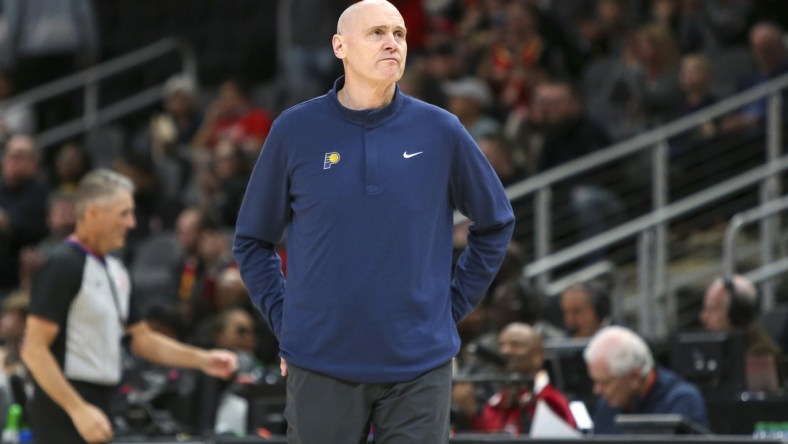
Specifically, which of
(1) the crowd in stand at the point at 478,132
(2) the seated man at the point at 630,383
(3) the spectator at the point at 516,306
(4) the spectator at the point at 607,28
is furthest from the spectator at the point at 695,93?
(2) the seated man at the point at 630,383

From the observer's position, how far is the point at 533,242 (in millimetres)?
11828

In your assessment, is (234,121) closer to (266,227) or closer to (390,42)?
(266,227)

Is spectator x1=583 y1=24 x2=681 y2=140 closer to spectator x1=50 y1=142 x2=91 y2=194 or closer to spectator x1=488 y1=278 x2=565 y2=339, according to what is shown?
spectator x1=488 y1=278 x2=565 y2=339

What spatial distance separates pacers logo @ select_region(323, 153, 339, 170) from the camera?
4.45 m

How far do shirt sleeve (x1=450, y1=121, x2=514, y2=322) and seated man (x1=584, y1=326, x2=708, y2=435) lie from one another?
322 centimetres

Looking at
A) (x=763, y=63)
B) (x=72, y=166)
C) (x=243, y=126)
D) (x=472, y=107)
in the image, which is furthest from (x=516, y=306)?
(x=72, y=166)

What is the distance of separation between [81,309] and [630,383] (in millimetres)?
2962

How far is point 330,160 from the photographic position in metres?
4.45

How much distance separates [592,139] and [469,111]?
0.99 meters

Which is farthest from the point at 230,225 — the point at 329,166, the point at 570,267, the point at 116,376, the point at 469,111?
the point at 329,166

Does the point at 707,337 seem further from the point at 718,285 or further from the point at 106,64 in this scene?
the point at 106,64

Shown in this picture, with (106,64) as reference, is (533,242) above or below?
below

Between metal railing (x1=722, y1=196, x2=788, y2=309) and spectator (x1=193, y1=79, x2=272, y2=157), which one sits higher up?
spectator (x1=193, y1=79, x2=272, y2=157)

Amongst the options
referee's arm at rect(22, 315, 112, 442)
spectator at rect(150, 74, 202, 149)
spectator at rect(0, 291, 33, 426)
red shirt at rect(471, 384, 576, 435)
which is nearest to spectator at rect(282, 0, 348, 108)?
spectator at rect(150, 74, 202, 149)
